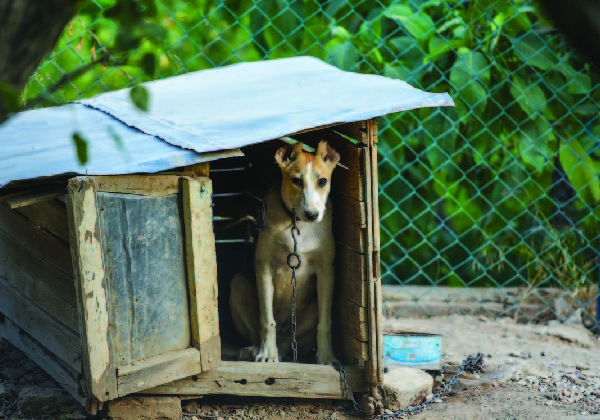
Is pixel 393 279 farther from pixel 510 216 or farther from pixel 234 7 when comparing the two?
pixel 234 7

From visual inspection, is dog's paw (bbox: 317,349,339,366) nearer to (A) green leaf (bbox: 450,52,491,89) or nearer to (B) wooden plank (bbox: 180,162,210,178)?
(B) wooden plank (bbox: 180,162,210,178)

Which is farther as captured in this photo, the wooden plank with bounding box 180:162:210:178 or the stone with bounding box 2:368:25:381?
the stone with bounding box 2:368:25:381

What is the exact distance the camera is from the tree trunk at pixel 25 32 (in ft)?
3.65

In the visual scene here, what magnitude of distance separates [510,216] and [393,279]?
3.04ft

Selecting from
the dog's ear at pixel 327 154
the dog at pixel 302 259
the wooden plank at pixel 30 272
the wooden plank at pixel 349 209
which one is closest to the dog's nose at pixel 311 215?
the dog at pixel 302 259

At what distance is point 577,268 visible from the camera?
5.02 metres

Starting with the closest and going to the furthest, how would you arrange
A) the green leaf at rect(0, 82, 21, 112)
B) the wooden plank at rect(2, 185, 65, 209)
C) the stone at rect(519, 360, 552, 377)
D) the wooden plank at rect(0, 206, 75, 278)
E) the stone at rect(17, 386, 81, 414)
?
the green leaf at rect(0, 82, 21, 112)
the wooden plank at rect(2, 185, 65, 209)
the wooden plank at rect(0, 206, 75, 278)
the stone at rect(17, 386, 81, 414)
the stone at rect(519, 360, 552, 377)

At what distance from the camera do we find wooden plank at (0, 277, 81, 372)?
3.25 metres

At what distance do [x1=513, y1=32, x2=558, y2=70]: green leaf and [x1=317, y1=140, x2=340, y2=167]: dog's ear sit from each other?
191 centimetres

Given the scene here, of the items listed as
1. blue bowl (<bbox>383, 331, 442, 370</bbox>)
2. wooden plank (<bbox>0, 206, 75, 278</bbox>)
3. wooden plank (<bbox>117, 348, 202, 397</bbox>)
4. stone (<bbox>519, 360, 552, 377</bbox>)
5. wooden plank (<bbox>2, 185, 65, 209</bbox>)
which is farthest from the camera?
stone (<bbox>519, 360, 552, 377</bbox>)

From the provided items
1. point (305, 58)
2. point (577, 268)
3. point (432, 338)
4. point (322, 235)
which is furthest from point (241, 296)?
point (577, 268)

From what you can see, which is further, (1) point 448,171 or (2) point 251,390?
(1) point 448,171

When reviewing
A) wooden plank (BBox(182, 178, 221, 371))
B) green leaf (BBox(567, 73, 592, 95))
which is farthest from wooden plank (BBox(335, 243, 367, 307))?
green leaf (BBox(567, 73, 592, 95))

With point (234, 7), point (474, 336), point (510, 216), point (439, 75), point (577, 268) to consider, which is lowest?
point (474, 336)
